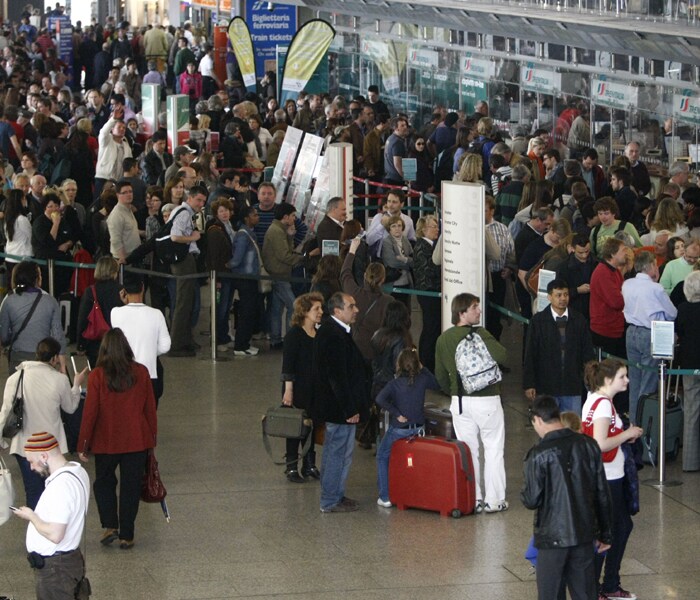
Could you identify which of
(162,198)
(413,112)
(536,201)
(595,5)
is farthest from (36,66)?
(536,201)

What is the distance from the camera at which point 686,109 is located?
19469 mm

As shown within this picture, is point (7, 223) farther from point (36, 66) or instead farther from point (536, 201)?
point (36, 66)

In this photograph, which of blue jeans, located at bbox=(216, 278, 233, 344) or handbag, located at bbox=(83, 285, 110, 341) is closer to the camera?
handbag, located at bbox=(83, 285, 110, 341)

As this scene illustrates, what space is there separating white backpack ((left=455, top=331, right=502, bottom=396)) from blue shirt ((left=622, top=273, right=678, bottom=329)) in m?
1.93

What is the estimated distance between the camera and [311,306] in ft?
36.8

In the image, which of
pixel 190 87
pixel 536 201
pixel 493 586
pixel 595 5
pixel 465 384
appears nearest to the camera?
pixel 493 586

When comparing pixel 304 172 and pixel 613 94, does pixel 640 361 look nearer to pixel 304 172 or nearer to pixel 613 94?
pixel 304 172

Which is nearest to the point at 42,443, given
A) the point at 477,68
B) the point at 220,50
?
the point at 477,68

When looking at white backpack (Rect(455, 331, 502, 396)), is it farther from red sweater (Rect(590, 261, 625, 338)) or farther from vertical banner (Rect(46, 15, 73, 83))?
vertical banner (Rect(46, 15, 73, 83))

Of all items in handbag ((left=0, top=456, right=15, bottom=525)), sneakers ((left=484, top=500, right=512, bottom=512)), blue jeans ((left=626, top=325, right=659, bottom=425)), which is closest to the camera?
handbag ((left=0, top=456, right=15, bottom=525))

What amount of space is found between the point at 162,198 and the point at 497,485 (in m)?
6.60

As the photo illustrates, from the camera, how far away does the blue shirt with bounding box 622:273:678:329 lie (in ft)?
39.2

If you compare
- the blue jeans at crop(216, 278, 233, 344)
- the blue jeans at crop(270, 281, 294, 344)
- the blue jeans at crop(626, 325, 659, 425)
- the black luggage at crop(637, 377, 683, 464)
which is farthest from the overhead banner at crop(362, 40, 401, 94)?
the black luggage at crop(637, 377, 683, 464)

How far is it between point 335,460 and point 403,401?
611mm
